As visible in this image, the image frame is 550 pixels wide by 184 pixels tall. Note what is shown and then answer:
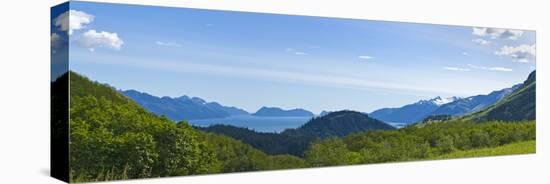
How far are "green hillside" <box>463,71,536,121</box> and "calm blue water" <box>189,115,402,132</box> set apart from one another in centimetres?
387

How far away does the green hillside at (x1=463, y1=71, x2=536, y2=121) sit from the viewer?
1355cm

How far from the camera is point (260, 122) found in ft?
36.2

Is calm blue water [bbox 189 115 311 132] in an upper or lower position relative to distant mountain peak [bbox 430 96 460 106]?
lower

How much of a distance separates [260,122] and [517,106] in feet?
17.8

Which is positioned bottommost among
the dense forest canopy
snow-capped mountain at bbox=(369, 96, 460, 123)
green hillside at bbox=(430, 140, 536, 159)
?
green hillside at bbox=(430, 140, 536, 159)

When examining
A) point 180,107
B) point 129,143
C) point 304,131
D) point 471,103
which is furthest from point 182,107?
point 471,103

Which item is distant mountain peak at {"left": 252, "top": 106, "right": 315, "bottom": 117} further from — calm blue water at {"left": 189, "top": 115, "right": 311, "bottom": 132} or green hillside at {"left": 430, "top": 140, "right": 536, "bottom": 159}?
green hillside at {"left": 430, "top": 140, "right": 536, "bottom": 159}

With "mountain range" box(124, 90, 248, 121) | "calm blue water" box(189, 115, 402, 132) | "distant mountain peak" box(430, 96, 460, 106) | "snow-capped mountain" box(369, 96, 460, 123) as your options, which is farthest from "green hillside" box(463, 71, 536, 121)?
"mountain range" box(124, 90, 248, 121)

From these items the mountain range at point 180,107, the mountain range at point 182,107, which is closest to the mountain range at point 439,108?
the mountain range at point 182,107

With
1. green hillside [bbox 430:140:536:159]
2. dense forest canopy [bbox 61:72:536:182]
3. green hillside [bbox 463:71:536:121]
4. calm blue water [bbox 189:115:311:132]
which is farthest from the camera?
green hillside [bbox 463:71:536:121]

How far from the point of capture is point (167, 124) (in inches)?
401

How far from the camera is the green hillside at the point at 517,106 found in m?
13.6

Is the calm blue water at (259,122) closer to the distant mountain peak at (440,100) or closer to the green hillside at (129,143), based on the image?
the green hillside at (129,143)

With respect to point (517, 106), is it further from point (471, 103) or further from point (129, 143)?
point (129, 143)
